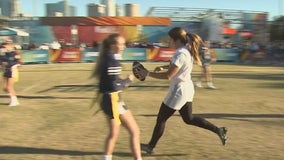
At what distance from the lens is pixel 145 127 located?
817cm

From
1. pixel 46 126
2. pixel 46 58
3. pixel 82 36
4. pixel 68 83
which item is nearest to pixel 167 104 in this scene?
pixel 46 126

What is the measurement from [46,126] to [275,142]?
156 inches

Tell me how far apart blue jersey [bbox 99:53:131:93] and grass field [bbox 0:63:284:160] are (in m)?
1.24

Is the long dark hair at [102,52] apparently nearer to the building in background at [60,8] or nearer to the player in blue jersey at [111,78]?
the player in blue jersey at [111,78]

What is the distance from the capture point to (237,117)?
9.12 m

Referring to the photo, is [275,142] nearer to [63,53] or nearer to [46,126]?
[46,126]

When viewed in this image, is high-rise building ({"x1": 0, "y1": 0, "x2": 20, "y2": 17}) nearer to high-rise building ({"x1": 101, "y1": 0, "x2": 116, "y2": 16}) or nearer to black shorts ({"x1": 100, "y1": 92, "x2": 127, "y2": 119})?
high-rise building ({"x1": 101, "y1": 0, "x2": 116, "y2": 16})

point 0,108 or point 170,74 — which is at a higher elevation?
point 170,74

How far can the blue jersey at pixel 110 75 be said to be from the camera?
17.0 ft

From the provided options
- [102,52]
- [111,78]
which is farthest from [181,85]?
[102,52]

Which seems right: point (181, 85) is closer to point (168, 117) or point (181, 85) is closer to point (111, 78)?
point (168, 117)

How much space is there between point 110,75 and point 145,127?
3123mm

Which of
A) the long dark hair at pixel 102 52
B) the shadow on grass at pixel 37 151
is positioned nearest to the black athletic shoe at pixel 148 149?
the shadow on grass at pixel 37 151

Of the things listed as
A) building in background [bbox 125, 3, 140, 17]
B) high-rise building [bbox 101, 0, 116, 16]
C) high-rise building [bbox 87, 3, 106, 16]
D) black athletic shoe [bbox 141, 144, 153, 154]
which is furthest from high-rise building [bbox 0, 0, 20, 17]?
black athletic shoe [bbox 141, 144, 153, 154]
